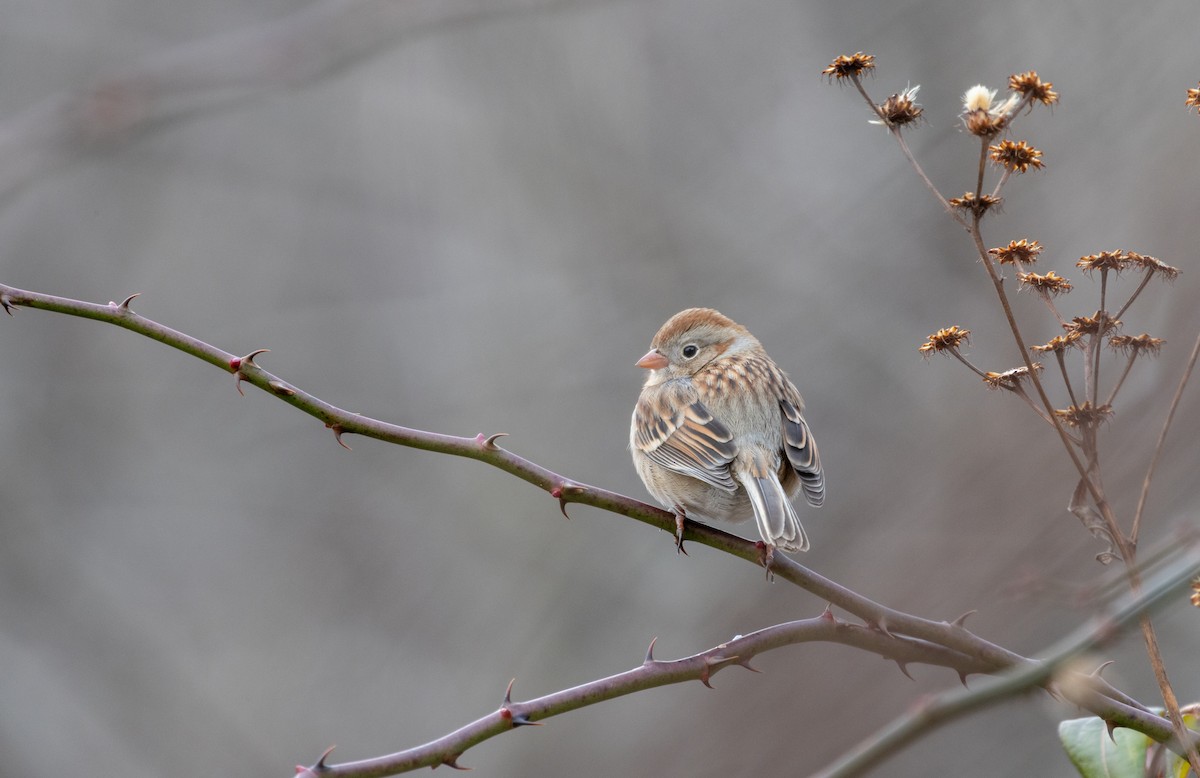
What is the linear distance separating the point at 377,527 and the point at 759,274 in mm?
4032

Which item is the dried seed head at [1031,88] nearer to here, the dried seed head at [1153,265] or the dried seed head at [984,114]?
the dried seed head at [984,114]

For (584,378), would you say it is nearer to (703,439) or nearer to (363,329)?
(363,329)

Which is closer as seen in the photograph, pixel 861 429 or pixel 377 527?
pixel 861 429

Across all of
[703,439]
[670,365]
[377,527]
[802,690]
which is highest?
[377,527]

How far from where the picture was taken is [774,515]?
3568mm

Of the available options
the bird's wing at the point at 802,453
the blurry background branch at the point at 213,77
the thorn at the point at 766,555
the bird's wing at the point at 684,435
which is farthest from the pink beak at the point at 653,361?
the blurry background branch at the point at 213,77

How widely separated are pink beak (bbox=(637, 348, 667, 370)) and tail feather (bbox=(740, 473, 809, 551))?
94 cm

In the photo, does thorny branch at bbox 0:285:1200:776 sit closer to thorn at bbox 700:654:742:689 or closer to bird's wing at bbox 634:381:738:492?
thorn at bbox 700:654:742:689

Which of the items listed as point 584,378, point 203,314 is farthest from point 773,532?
point 203,314

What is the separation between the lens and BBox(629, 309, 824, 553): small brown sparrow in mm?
3977

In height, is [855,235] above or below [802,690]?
above

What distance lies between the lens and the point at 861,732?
492 centimetres

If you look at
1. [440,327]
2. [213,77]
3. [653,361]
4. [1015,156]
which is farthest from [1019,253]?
[440,327]

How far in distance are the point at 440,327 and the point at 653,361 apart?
5.69m
